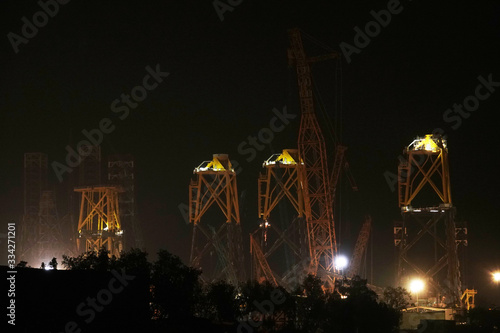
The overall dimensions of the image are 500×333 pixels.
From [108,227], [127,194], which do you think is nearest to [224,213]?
[108,227]

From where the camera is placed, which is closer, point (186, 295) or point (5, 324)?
point (5, 324)

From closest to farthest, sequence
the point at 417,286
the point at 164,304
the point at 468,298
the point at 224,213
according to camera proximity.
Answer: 1. the point at 164,304
2. the point at 417,286
3. the point at 468,298
4. the point at 224,213

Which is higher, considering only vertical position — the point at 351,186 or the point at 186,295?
the point at 351,186

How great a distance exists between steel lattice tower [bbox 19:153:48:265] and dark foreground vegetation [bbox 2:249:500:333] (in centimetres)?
5842

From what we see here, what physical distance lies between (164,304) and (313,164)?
3507cm

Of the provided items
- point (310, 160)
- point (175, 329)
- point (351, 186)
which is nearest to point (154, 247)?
point (351, 186)

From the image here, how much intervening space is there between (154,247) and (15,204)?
22706 mm

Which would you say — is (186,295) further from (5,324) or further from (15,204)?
(15,204)

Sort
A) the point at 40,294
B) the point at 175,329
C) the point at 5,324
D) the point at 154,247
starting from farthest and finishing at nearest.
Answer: the point at 154,247
the point at 175,329
the point at 40,294
the point at 5,324

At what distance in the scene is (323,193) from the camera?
80.2 metres

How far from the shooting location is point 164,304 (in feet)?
158

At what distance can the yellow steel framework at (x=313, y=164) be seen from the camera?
3068 inches

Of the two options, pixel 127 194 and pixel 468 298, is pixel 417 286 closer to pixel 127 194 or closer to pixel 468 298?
pixel 468 298

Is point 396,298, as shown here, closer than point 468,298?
Yes
